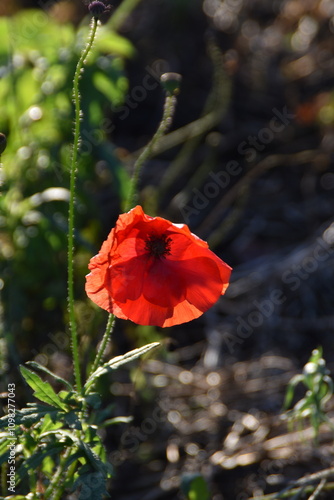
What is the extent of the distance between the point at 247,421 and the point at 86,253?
90cm

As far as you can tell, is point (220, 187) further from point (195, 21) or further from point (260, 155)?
point (195, 21)

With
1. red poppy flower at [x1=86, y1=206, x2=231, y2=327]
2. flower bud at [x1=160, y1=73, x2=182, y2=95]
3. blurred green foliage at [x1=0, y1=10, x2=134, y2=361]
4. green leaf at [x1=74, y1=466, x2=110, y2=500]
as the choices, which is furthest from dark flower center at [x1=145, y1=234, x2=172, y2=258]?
blurred green foliage at [x1=0, y1=10, x2=134, y2=361]

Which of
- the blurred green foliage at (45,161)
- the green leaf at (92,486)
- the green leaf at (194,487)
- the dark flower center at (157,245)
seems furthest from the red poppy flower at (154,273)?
Result: the blurred green foliage at (45,161)

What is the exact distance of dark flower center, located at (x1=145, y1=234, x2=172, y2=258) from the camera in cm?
157

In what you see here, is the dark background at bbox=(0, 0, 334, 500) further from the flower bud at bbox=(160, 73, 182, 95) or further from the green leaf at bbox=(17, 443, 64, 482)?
the flower bud at bbox=(160, 73, 182, 95)

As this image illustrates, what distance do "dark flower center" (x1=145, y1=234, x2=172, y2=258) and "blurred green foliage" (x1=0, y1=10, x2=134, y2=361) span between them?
897mm

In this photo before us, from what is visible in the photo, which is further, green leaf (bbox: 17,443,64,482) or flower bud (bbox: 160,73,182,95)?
flower bud (bbox: 160,73,182,95)

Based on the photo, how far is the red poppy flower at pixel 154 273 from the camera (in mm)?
1459

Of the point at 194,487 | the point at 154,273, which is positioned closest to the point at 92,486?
the point at 154,273

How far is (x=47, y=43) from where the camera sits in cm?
283

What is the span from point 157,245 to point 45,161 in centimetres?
124

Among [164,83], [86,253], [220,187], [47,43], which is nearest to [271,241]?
[220,187]

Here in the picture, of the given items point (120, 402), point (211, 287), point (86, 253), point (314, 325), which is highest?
A: point (211, 287)

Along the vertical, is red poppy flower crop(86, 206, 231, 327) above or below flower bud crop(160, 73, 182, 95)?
below
